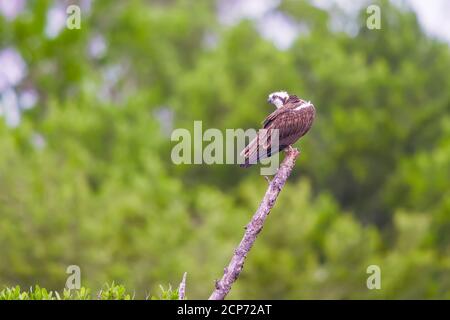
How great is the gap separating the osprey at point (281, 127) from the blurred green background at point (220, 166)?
36.5 ft

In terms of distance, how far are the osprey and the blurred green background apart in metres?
11.1

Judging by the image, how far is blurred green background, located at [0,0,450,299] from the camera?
1925cm

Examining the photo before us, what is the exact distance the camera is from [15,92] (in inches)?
1204

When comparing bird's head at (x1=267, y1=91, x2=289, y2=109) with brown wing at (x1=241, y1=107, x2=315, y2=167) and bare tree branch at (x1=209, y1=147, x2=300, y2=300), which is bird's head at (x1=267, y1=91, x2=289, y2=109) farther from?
bare tree branch at (x1=209, y1=147, x2=300, y2=300)

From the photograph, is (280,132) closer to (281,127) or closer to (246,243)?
(281,127)

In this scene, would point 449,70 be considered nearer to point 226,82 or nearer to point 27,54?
point 226,82

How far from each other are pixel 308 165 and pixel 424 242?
510cm

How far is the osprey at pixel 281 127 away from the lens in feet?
22.5

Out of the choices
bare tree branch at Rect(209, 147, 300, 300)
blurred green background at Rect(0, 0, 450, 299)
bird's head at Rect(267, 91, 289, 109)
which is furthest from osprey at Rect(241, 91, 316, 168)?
blurred green background at Rect(0, 0, 450, 299)

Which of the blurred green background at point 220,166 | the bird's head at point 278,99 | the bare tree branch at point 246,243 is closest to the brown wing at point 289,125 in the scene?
the bird's head at point 278,99

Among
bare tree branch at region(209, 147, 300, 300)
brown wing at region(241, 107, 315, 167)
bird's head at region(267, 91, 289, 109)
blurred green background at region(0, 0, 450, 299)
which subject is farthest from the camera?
blurred green background at region(0, 0, 450, 299)

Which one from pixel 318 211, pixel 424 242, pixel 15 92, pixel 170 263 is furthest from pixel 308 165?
pixel 15 92

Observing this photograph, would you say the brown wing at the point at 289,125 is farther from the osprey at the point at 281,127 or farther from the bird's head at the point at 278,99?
the bird's head at the point at 278,99

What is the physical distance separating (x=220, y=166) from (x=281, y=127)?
59.4 ft
